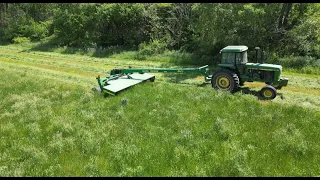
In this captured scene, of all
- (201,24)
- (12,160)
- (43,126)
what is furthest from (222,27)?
(12,160)

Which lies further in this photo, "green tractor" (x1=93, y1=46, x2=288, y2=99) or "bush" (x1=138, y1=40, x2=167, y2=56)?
"bush" (x1=138, y1=40, x2=167, y2=56)

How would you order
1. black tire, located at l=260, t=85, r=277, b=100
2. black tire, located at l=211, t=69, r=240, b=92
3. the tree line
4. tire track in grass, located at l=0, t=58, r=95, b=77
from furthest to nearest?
tire track in grass, located at l=0, t=58, r=95, b=77 → the tree line → black tire, located at l=211, t=69, r=240, b=92 → black tire, located at l=260, t=85, r=277, b=100

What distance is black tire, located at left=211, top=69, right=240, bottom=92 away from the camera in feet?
39.2

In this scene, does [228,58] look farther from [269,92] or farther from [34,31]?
[34,31]

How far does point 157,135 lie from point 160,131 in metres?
0.26

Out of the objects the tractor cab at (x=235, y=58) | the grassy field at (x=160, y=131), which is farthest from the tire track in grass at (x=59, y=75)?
the tractor cab at (x=235, y=58)

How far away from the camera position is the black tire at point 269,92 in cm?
1118

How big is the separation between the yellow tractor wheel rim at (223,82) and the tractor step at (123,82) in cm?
383

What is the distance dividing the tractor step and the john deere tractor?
374cm

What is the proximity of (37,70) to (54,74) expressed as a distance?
220 cm

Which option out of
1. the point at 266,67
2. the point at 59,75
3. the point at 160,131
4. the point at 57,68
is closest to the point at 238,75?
the point at 266,67

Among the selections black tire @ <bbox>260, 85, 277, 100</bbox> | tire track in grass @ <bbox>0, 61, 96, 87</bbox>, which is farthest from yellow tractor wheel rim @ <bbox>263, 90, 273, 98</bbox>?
tire track in grass @ <bbox>0, 61, 96, 87</bbox>

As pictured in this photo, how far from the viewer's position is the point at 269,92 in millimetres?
11250

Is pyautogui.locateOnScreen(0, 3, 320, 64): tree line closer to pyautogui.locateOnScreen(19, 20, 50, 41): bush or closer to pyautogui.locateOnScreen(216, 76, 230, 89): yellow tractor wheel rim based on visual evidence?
pyautogui.locateOnScreen(19, 20, 50, 41): bush
